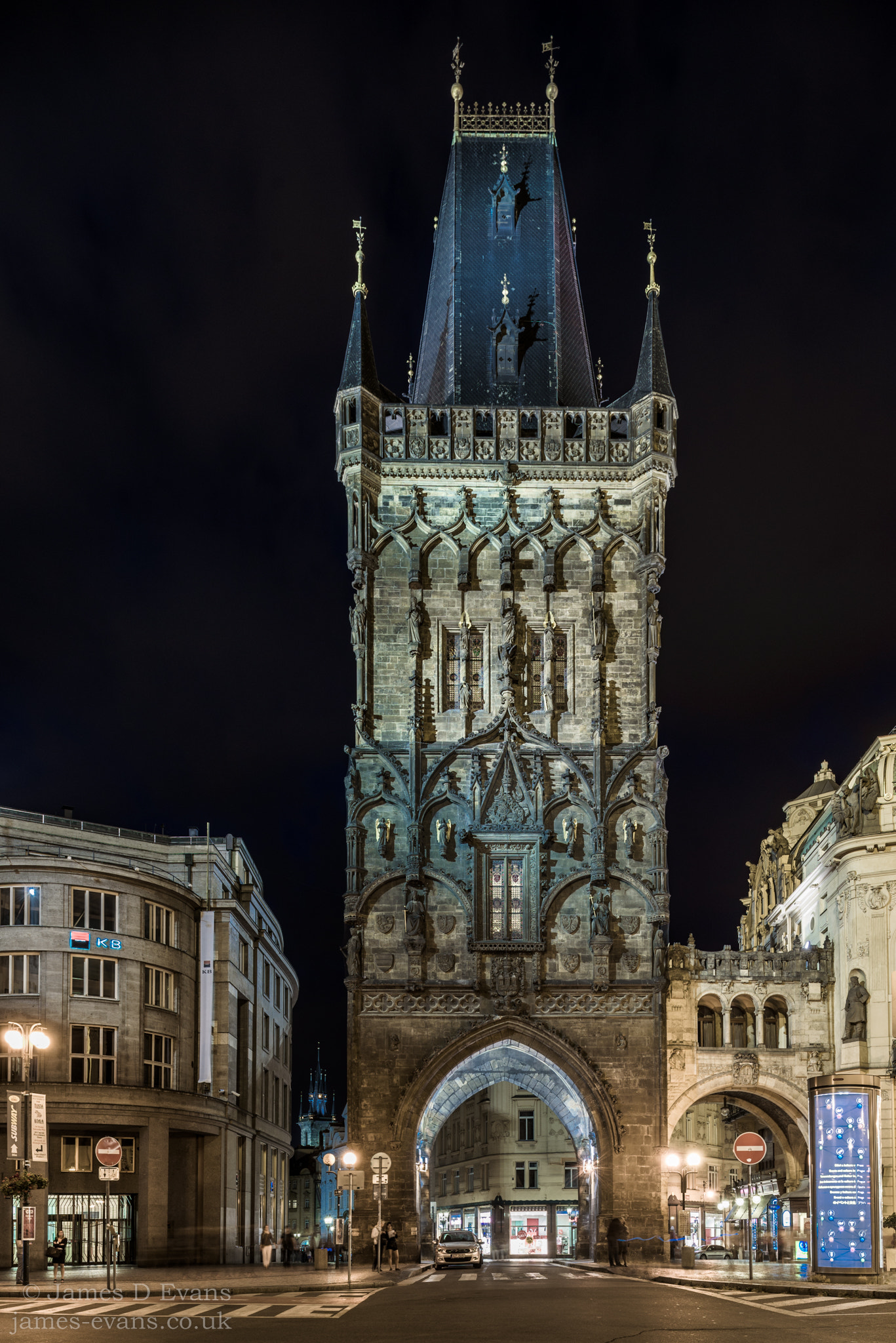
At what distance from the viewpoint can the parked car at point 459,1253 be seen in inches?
1688

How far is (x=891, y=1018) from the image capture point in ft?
158

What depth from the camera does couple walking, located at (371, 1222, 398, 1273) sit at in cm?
4088

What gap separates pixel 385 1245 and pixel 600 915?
11660 mm

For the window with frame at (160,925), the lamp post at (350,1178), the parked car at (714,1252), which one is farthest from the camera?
the parked car at (714,1252)

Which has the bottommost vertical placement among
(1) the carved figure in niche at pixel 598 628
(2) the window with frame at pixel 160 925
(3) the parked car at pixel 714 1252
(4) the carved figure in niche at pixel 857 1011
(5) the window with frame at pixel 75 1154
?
(3) the parked car at pixel 714 1252

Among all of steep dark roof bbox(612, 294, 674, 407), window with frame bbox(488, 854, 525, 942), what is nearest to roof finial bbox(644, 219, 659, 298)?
steep dark roof bbox(612, 294, 674, 407)

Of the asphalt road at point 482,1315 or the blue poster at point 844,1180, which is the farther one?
the blue poster at point 844,1180

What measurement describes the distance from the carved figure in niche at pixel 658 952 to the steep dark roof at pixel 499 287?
1894 cm

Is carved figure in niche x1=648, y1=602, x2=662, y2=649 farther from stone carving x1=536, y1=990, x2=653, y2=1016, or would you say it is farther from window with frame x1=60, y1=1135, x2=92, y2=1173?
window with frame x1=60, y1=1135, x2=92, y2=1173

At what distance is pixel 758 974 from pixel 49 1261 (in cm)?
2315

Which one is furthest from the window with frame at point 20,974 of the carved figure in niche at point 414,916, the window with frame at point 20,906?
the carved figure in niche at point 414,916

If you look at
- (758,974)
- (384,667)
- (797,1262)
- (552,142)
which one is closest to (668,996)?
(758,974)

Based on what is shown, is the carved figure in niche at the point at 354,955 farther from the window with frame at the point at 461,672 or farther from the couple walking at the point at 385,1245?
the window with frame at the point at 461,672

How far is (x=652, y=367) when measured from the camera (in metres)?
55.8
